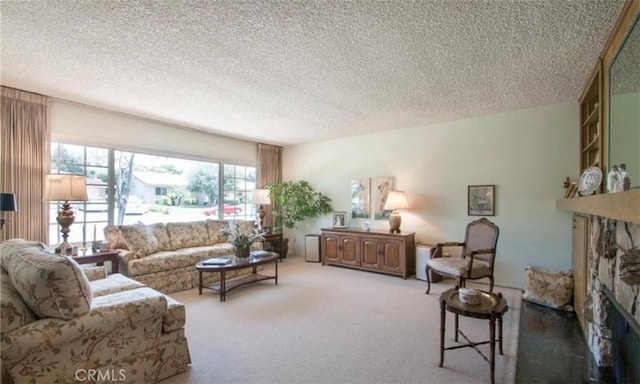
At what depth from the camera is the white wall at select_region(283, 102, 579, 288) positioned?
392 centimetres

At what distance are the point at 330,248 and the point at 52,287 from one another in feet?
14.0

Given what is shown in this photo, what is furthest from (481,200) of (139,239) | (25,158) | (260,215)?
(25,158)

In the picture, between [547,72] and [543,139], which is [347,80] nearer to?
[547,72]

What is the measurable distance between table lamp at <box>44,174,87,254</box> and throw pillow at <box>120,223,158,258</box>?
655mm

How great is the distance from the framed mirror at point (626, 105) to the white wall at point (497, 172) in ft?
5.85

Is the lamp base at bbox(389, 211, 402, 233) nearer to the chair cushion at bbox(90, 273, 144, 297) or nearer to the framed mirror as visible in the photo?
the framed mirror

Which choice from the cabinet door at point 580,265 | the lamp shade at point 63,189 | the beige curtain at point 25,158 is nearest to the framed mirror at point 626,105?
the cabinet door at point 580,265

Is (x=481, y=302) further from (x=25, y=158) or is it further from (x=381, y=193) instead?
(x=25, y=158)

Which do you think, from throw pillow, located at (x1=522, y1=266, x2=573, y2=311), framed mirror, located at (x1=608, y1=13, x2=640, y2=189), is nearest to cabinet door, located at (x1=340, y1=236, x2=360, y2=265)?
throw pillow, located at (x1=522, y1=266, x2=573, y2=311)

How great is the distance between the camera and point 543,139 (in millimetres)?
4000

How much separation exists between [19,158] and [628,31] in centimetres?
582

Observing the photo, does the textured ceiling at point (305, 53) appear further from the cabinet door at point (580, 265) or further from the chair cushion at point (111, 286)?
the chair cushion at point (111, 286)

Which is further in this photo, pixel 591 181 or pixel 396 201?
pixel 396 201
